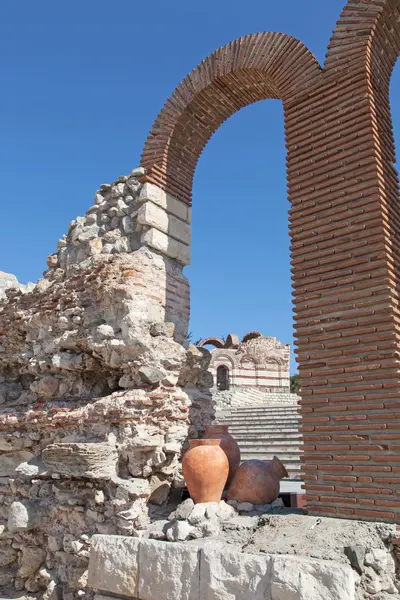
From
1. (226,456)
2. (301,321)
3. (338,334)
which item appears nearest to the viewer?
(338,334)

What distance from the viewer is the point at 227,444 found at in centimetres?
464

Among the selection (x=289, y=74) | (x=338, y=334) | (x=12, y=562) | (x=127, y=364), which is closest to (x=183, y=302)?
(x=127, y=364)

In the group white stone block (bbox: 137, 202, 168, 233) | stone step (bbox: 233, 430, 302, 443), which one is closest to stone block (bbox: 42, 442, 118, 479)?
white stone block (bbox: 137, 202, 168, 233)

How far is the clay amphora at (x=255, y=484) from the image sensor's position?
167 inches

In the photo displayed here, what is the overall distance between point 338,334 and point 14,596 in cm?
415

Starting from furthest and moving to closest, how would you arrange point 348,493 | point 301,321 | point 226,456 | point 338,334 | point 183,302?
1. point 183,302
2. point 226,456
3. point 301,321
4. point 338,334
5. point 348,493

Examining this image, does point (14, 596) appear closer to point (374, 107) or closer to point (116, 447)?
point (116, 447)

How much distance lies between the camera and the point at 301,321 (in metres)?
4.17

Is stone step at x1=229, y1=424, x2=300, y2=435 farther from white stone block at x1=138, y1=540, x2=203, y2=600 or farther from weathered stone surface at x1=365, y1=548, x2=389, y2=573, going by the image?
weathered stone surface at x1=365, y1=548, x2=389, y2=573

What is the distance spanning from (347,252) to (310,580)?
2.43 metres

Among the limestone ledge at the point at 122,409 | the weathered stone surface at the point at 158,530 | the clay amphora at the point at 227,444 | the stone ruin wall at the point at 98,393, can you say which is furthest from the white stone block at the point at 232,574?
the limestone ledge at the point at 122,409

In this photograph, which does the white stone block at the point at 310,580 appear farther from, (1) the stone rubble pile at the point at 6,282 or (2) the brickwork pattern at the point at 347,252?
(1) the stone rubble pile at the point at 6,282

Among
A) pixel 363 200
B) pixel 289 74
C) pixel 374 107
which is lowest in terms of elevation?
Answer: pixel 363 200

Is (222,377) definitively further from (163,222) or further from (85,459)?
(85,459)
